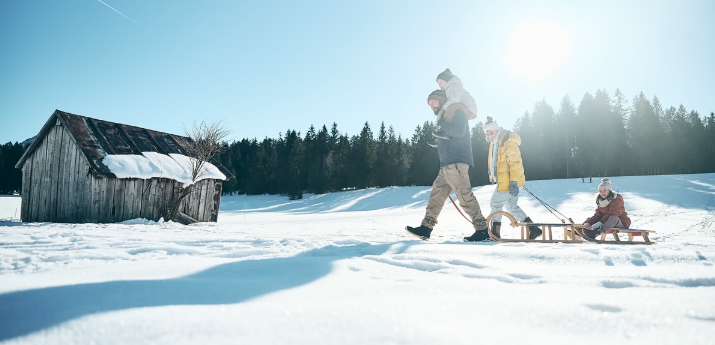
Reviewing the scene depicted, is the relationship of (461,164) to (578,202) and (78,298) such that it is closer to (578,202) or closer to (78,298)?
(78,298)

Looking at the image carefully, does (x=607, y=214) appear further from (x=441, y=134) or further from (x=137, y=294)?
(x=137, y=294)

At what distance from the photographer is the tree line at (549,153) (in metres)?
45.1

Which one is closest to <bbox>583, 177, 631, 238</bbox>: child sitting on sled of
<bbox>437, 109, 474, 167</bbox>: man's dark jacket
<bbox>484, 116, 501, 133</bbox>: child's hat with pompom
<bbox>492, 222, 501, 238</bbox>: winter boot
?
<bbox>492, 222, 501, 238</bbox>: winter boot

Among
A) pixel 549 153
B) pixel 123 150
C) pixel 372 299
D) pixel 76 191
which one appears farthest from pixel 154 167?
pixel 549 153

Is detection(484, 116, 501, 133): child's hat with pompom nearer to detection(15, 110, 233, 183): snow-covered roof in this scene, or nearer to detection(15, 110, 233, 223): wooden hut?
detection(15, 110, 233, 183): snow-covered roof

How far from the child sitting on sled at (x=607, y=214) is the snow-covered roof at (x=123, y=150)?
12.2 meters

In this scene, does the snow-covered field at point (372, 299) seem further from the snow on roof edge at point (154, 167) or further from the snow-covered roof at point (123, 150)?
the snow-covered roof at point (123, 150)

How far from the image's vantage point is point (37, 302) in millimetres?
1196

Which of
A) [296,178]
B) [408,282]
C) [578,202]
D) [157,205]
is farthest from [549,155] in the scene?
[408,282]

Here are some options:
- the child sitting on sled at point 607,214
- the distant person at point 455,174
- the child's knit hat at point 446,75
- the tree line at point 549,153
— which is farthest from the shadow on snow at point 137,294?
the tree line at point 549,153

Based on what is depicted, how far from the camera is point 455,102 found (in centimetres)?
445

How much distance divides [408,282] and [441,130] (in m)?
3.15

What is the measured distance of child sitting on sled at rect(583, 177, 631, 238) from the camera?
4902 millimetres

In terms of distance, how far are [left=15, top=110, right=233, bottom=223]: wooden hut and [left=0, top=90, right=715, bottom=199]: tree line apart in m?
33.1
